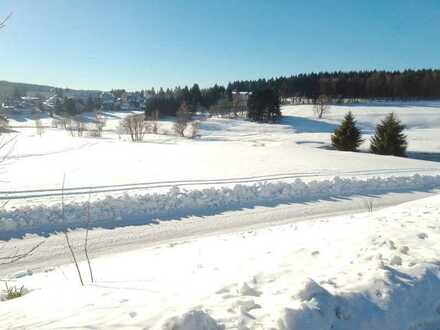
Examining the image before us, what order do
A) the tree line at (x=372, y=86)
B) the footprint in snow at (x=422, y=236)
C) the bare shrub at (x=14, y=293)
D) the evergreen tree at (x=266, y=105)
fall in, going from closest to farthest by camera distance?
the bare shrub at (x=14, y=293)
the footprint in snow at (x=422, y=236)
the evergreen tree at (x=266, y=105)
the tree line at (x=372, y=86)

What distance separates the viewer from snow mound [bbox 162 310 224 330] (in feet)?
10.3

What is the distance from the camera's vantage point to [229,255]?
5.94 m

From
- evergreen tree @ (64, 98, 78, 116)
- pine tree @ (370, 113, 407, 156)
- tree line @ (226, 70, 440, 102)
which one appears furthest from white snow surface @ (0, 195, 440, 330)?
tree line @ (226, 70, 440, 102)

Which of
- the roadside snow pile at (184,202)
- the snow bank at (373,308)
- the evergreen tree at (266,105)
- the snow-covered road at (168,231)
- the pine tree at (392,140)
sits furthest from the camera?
the evergreen tree at (266,105)

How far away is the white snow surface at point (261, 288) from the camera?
348cm

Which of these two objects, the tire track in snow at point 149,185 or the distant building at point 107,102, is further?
the distant building at point 107,102

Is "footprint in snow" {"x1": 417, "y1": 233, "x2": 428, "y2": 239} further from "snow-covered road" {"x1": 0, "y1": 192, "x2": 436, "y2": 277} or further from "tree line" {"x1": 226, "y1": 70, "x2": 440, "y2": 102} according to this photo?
"tree line" {"x1": 226, "y1": 70, "x2": 440, "y2": 102}

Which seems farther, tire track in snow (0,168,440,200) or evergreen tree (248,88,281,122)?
evergreen tree (248,88,281,122)

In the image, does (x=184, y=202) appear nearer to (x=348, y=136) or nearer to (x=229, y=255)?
(x=229, y=255)

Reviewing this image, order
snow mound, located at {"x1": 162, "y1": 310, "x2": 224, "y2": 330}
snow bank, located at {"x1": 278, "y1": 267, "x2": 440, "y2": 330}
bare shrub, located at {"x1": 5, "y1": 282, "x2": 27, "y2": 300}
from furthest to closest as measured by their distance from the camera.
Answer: bare shrub, located at {"x1": 5, "y1": 282, "x2": 27, "y2": 300}
snow bank, located at {"x1": 278, "y1": 267, "x2": 440, "y2": 330}
snow mound, located at {"x1": 162, "y1": 310, "x2": 224, "y2": 330}

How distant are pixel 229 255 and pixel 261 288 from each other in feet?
5.83

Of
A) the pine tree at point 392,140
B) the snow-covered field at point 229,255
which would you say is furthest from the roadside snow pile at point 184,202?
the pine tree at point 392,140

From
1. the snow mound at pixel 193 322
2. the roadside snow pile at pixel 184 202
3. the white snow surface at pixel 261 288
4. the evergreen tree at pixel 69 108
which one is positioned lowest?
the roadside snow pile at pixel 184 202

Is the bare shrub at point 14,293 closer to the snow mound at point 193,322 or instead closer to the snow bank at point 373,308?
the snow mound at point 193,322
